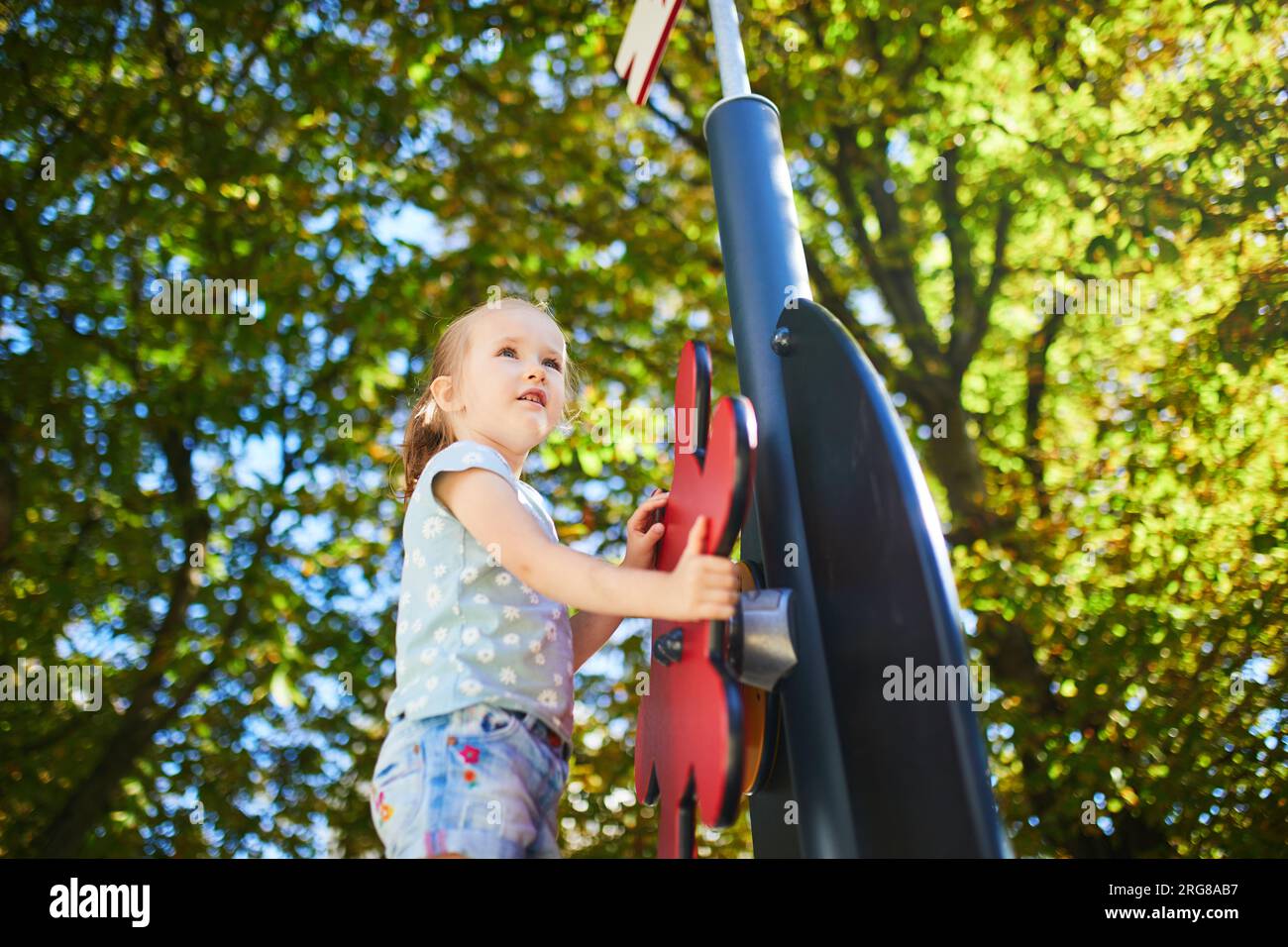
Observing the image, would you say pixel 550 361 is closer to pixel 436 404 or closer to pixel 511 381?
pixel 511 381

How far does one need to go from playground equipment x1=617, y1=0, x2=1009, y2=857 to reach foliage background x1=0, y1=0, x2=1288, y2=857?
14.4ft

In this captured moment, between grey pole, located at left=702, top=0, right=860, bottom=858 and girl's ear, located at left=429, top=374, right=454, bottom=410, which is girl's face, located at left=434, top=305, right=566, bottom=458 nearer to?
girl's ear, located at left=429, top=374, right=454, bottom=410

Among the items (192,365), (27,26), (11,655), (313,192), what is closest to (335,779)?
(11,655)

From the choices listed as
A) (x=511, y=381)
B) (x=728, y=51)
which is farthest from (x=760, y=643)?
(x=728, y=51)

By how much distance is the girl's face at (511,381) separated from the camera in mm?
2316

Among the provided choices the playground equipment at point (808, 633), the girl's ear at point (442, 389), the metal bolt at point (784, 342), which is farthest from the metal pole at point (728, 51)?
the girl's ear at point (442, 389)

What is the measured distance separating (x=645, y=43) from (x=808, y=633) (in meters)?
1.61

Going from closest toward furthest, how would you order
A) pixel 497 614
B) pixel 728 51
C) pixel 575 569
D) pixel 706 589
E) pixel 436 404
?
pixel 706 589 < pixel 575 569 < pixel 497 614 < pixel 728 51 < pixel 436 404

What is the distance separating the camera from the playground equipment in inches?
64.9

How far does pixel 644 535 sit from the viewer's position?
2205mm

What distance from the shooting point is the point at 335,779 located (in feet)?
24.4

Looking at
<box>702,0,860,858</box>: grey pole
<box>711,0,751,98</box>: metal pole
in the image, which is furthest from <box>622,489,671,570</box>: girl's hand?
<box>711,0,751,98</box>: metal pole

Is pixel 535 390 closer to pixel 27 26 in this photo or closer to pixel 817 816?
pixel 817 816

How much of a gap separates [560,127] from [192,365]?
2.83 m
